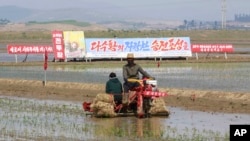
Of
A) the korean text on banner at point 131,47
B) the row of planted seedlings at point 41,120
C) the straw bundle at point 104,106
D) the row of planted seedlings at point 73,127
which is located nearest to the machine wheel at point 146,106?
the row of planted seedlings at point 73,127

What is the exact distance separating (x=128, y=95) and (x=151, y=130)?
3.27m

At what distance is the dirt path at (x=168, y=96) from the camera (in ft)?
71.7

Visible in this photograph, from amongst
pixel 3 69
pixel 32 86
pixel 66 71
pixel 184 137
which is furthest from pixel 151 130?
pixel 3 69

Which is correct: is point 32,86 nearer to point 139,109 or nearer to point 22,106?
point 22,106

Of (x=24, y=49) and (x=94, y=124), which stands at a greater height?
(x=24, y=49)

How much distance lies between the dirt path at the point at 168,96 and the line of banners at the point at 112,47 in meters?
16.8

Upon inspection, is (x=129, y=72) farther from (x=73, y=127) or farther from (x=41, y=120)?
(x=73, y=127)

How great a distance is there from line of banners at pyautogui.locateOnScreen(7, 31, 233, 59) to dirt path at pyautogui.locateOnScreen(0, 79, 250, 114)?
16779mm

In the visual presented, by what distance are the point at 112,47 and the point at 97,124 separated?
32662mm

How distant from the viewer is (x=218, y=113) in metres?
20.5

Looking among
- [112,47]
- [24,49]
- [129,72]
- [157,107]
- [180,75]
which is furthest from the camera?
[24,49]

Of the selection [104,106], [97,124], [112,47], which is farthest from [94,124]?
[112,47]

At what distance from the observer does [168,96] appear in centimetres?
2475

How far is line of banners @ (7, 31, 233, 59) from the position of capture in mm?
50125
